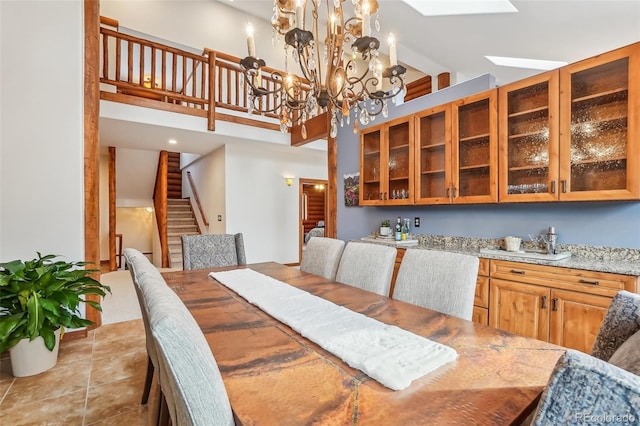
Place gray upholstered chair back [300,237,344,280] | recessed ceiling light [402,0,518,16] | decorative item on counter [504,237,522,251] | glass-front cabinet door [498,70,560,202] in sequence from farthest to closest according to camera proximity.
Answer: recessed ceiling light [402,0,518,16], decorative item on counter [504,237,522,251], gray upholstered chair back [300,237,344,280], glass-front cabinet door [498,70,560,202]

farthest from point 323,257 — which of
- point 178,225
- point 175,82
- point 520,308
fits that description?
point 178,225

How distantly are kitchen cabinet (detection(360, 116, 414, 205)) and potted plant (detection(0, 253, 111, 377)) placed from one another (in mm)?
2950

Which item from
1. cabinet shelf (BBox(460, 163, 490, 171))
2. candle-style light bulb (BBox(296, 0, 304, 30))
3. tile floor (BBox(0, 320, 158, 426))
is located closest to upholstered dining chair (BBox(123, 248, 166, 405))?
tile floor (BBox(0, 320, 158, 426))

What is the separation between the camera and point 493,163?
2650mm

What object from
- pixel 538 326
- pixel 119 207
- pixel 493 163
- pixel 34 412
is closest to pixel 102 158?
pixel 119 207

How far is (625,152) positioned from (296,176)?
5.11 meters

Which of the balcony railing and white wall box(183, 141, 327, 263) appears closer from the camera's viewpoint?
the balcony railing

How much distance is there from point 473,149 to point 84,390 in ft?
11.9

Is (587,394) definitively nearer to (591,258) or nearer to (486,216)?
(591,258)

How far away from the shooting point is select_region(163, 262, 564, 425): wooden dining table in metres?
0.74

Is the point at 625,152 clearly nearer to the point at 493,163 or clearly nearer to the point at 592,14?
the point at 493,163

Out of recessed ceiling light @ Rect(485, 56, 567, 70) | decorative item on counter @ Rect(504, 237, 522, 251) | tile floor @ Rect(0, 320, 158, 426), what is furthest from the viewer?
recessed ceiling light @ Rect(485, 56, 567, 70)

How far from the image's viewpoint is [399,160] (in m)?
3.55

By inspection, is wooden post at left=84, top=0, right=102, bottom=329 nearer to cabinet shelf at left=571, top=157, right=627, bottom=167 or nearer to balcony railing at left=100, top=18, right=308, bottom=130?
balcony railing at left=100, top=18, right=308, bottom=130
